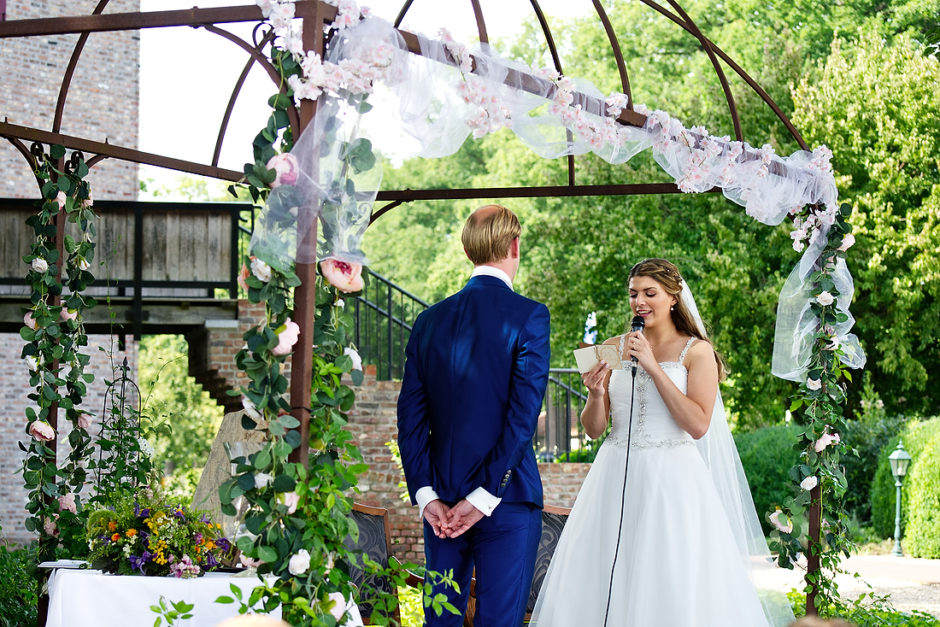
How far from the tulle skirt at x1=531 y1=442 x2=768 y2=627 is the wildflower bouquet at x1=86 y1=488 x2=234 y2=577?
5.49ft

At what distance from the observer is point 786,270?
59.0ft

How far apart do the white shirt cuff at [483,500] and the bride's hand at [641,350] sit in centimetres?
127

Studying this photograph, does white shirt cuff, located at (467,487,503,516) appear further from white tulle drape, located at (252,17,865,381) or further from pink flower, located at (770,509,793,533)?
pink flower, located at (770,509,793,533)

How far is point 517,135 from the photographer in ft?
13.6

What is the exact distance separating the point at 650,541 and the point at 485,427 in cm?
139

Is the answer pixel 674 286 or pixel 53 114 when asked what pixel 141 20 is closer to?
pixel 674 286

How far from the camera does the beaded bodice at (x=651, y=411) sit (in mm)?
4832

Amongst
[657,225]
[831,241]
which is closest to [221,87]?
[657,225]

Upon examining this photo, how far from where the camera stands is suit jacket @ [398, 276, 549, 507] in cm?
367

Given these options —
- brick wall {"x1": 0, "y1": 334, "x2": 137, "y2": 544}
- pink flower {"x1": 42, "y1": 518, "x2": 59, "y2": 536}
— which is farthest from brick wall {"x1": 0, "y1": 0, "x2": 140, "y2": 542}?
pink flower {"x1": 42, "y1": 518, "x2": 59, "y2": 536}

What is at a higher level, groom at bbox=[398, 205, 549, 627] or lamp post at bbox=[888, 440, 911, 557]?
groom at bbox=[398, 205, 549, 627]

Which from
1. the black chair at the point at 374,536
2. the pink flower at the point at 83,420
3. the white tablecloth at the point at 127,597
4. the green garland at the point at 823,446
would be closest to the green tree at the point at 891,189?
the green garland at the point at 823,446

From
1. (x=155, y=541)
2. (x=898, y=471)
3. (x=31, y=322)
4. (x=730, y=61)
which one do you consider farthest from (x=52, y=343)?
(x=898, y=471)

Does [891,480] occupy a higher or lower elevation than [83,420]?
lower
